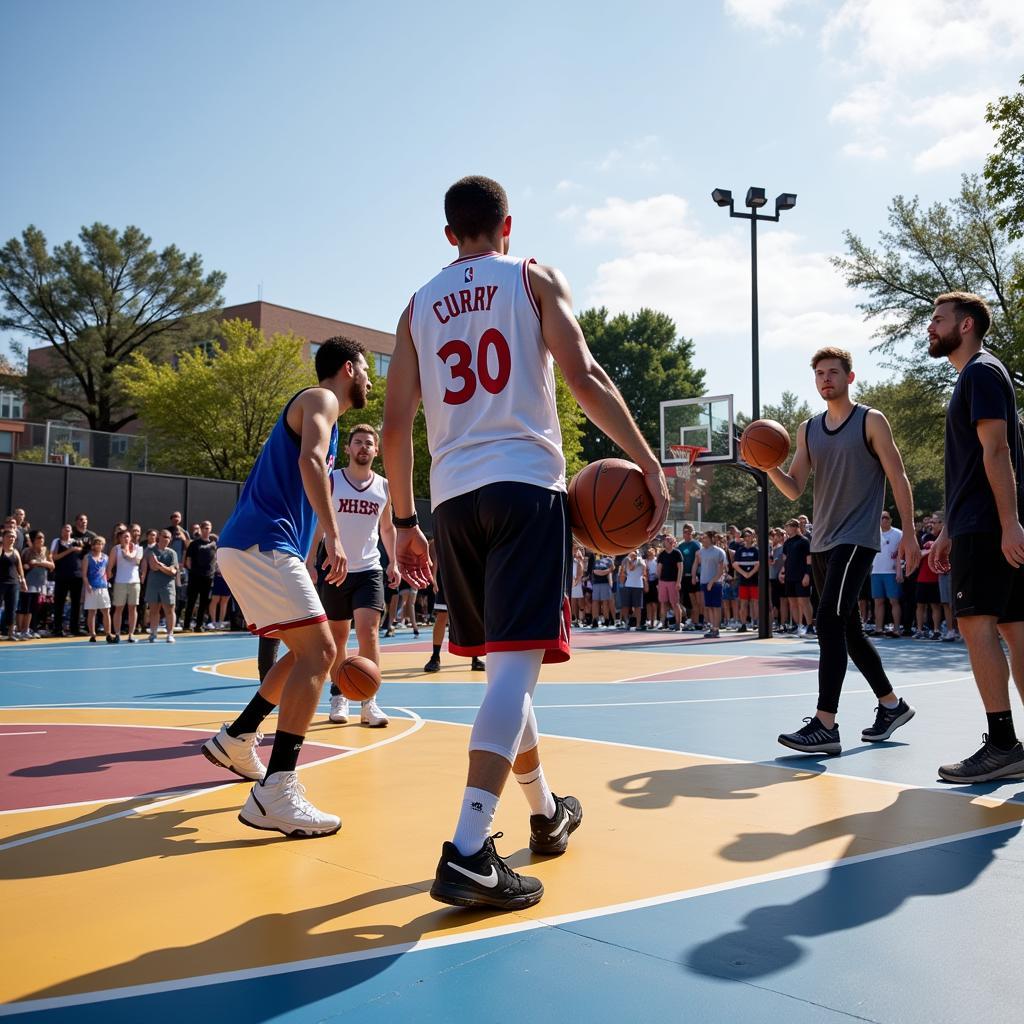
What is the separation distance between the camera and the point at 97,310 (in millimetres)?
48688

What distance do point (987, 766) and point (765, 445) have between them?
2.31 m

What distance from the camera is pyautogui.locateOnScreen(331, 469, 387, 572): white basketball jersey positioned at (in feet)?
24.9

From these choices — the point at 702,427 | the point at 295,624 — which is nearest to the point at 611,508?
the point at 295,624

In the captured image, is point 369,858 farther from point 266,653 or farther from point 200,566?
point 200,566

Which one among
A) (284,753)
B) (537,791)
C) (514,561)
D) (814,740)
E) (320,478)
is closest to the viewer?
(514,561)

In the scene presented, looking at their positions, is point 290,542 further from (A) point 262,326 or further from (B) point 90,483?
(A) point 262,326

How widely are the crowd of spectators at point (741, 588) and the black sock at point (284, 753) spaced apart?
13.5m

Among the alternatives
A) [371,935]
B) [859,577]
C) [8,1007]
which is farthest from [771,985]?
[859,577]

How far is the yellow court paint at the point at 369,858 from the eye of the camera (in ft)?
9.25

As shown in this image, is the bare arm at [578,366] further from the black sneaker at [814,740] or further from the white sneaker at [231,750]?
the black sneaker at [814,740]

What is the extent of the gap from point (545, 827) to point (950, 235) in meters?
35.9

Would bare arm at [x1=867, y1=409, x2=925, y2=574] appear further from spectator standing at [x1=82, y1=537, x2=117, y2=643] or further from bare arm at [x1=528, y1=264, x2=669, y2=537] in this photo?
spectator standing at [x1=82, y1=537, x2=117, y2=643]

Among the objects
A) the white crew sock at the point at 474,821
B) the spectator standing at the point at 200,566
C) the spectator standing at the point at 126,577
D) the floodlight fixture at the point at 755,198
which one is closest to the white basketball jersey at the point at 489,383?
the white crew sock at the point at 474,821

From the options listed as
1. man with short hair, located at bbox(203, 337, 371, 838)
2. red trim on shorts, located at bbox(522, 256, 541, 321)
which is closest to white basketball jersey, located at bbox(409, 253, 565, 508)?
red trim on shorts, located at bbox(522, 256, 541, 321)
